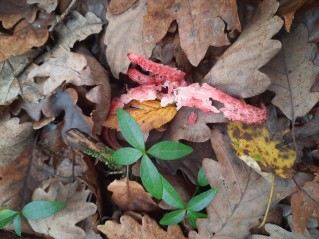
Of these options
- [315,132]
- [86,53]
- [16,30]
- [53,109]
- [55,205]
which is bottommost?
[315,132]

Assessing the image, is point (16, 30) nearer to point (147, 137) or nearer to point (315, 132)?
point (147, 137)

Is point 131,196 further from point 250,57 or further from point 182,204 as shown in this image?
point 250,57

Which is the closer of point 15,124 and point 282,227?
point 282,227

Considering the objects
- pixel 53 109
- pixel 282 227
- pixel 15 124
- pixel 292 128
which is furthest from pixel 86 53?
pixel 282 227

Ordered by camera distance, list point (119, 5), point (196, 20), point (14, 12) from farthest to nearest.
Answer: point (14, 12) < point (119, 5) < point (196, 20)

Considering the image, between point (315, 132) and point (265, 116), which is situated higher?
point (265, 116)

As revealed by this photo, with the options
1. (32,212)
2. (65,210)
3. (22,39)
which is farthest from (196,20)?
(32,212)

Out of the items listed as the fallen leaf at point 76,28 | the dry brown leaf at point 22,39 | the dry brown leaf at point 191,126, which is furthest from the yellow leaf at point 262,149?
the dry brown leaf at point 22,39

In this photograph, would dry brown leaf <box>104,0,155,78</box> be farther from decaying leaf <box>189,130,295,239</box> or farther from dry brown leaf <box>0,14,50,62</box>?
decaying leaf <box>189,130,295,239</box>
